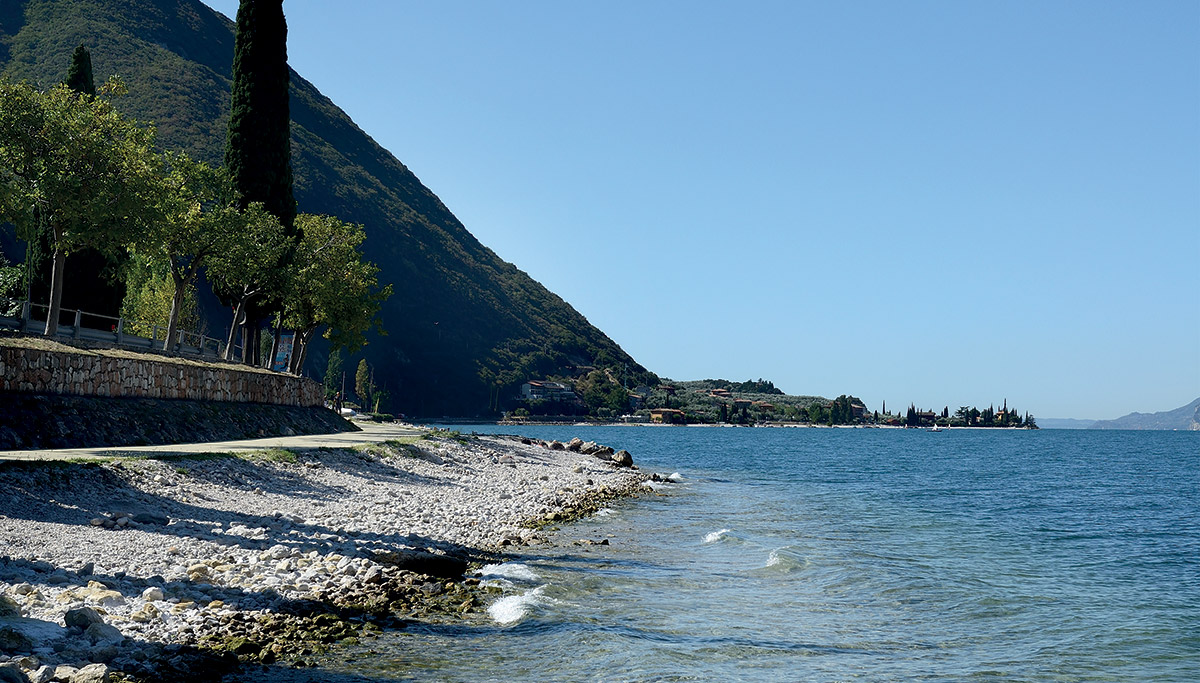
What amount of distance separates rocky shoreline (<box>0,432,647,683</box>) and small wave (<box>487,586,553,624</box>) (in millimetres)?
280

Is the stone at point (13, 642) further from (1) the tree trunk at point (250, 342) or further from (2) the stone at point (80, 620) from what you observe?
(1) the tree trunk at point (250, 342)

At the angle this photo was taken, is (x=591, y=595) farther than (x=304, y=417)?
No

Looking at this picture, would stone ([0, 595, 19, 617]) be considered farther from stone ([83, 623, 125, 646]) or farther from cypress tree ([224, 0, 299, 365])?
cypress tree ([224, 0, 299, 365])

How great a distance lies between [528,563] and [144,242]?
20989 millimetres

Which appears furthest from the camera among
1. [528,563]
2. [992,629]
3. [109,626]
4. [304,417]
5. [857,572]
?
[304,417]

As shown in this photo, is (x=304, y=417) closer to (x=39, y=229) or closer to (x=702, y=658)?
(x=39, y=229)

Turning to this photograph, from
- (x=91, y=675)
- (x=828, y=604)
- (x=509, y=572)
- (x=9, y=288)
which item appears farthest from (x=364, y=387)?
(x=91, y=675)

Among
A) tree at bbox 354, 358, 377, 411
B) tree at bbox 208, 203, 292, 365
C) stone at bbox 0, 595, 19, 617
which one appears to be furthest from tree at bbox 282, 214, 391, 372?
tree at bbox 354, 358, 377, 411

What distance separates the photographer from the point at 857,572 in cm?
2383

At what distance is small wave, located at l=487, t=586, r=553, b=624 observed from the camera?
16.0 metres

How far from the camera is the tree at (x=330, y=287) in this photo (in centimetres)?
5262

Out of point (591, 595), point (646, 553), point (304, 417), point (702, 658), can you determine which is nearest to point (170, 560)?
point (591, 595)

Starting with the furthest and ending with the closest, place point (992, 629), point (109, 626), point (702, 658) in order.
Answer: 1. point (992, 629)
2. point (702, 658)
3. point (109, 626)

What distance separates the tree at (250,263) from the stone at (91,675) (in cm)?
3779
